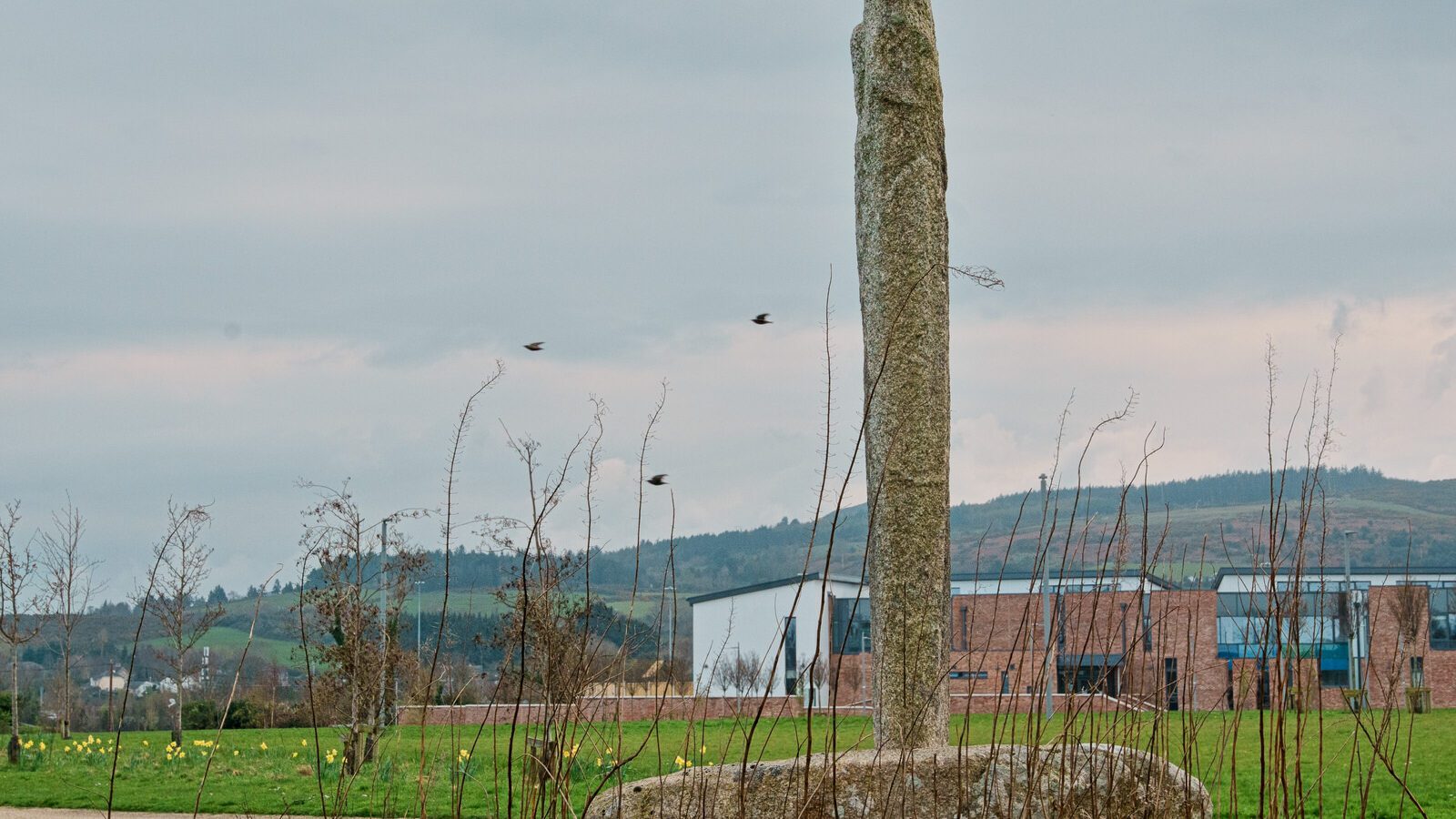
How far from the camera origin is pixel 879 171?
548 centimetres

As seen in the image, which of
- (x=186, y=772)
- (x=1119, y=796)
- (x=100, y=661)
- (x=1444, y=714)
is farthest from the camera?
(x=100, y=661)

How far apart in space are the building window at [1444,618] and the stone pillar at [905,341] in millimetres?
41709

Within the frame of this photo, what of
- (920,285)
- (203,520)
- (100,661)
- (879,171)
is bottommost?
(100,661)

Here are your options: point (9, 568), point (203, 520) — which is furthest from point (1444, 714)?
point (203, 520)

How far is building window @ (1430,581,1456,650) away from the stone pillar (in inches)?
1642

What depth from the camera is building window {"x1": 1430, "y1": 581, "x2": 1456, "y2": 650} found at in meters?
41.5

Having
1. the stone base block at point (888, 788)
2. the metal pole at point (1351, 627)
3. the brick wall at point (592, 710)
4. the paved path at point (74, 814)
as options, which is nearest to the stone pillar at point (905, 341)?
the brick wall at point (592, 710)

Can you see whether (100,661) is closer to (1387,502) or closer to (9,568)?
(9,568)

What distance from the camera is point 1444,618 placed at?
4162 cm

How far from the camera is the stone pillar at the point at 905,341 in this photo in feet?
16.7

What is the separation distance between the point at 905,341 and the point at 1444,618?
42576 millimetres

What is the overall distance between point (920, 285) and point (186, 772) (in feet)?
39.0

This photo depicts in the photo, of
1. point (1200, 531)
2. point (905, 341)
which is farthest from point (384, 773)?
point (1200, 531)

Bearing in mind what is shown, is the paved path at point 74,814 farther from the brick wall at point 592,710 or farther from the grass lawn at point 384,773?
the brick wall at point 592,710
